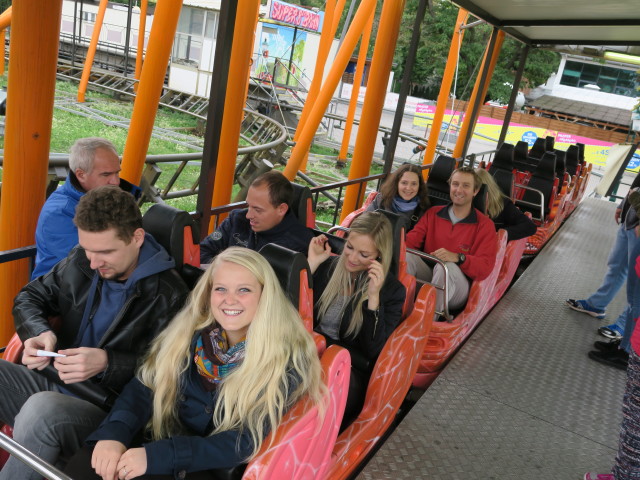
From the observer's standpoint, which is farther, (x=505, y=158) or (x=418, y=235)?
(x=505, y=158)

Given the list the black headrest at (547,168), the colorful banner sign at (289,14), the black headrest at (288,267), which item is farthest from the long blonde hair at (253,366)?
the colorful banner sign at (289,14)

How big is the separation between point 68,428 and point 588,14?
499 centimetres

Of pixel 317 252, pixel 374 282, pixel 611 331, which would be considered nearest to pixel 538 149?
pixel 611 331

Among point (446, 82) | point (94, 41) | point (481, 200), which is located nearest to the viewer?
point (481, 200)

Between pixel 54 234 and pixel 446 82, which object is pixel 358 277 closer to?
pixel 54 234

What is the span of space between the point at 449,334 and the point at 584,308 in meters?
1.50

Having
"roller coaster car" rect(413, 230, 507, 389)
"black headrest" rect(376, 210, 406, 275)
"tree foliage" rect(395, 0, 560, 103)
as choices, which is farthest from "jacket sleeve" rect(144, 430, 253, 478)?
"tree foliage" rect(395, 0, 560, 103)

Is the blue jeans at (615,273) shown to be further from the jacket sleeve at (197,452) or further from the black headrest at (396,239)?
the jacket sleeve at (197,452)

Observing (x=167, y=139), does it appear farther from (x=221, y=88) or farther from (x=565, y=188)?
(x=221, y=88)

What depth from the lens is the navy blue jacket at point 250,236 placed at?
2.35 meters

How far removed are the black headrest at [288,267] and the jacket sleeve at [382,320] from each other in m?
0.47

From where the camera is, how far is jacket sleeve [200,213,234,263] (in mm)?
2488

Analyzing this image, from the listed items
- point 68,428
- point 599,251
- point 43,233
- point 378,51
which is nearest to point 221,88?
point 43,233

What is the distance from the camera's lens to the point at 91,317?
1562 mm
